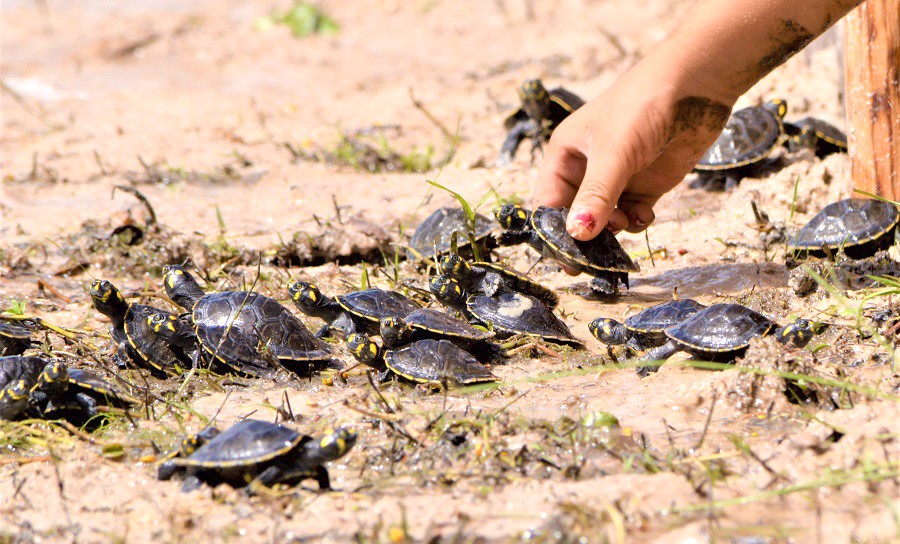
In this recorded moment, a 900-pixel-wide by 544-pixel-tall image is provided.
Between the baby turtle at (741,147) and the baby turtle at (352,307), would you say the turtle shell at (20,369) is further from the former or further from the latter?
the baby turtle at (741,147)

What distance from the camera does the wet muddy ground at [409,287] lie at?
2.64 meters

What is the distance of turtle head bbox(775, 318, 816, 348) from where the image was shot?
136 inches

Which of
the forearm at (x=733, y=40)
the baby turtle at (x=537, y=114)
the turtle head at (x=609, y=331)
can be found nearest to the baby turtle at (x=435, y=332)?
the turtle head at (x=609, y=331)

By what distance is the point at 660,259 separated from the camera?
16.9 feet

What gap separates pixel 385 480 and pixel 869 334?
7.14ft

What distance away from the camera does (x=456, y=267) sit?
430 cm

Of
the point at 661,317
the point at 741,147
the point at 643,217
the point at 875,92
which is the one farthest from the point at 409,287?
the point at 875,92

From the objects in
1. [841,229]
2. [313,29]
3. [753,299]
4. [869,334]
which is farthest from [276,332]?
[313,29]

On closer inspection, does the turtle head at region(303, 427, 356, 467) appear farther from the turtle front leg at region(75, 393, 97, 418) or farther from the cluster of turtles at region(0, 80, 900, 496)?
the turtle front leg at region(75, 393, 97, 418)

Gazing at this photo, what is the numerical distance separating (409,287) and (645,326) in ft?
4.48

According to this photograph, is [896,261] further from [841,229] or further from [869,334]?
[869,334]

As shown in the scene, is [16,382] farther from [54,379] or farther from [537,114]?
[537,114]

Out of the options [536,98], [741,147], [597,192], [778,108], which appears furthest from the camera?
[536,98]

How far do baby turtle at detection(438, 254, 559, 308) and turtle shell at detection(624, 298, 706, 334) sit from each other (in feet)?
1.82
